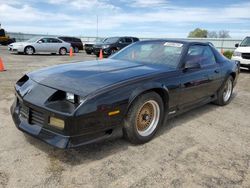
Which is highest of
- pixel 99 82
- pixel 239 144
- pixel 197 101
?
pixel 99 82

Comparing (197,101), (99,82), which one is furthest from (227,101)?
(99,82)

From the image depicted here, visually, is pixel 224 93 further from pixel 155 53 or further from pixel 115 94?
pixel 115 94

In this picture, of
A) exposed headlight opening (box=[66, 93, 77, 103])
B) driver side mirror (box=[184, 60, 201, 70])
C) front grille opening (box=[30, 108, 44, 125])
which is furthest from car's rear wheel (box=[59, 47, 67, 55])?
exposed headlight opening (box=[66, 93, 77, 103])

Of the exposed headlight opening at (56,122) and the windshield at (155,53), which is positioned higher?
the windshield at (155,53)

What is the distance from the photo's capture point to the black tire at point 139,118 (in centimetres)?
332

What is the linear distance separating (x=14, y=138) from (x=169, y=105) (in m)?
2.20

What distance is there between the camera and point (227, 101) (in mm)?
5957

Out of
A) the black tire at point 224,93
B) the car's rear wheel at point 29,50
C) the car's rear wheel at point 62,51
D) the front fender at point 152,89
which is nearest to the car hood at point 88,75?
the front fender at point 152,89

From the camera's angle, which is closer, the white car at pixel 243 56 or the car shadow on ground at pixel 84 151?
the car shadow on ground at pixel 84 151

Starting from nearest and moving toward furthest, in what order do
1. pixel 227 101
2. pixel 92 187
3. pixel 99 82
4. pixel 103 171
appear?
pixel 92 187 → pixel 103 171 → pixel 99 82 → pixel 227 101

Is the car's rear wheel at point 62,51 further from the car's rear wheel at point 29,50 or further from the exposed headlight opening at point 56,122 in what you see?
the exposed headlight opening at point 56,122

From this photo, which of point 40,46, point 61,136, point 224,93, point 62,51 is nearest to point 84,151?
point 61,136

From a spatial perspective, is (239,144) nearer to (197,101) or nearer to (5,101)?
(197,101)

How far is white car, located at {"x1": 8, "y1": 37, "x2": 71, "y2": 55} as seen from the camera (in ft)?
59.8
